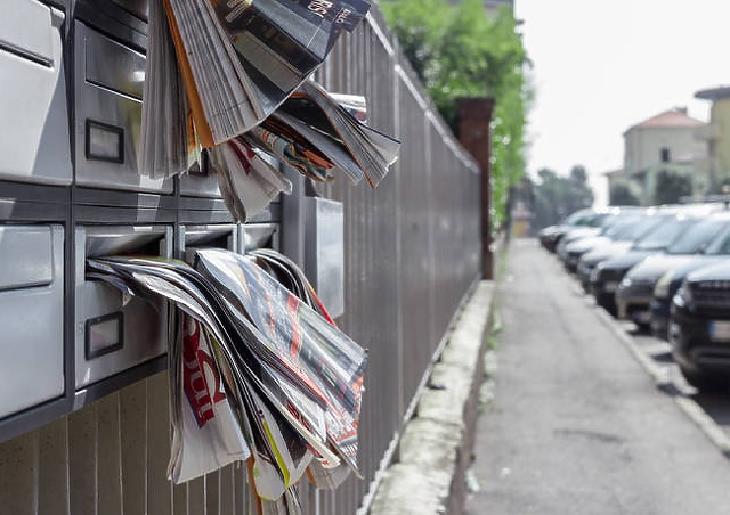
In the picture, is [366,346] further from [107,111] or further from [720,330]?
[720,330]

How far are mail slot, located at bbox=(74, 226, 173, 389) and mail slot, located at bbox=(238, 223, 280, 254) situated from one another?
464mm

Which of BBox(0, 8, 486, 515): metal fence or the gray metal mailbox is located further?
the gray metal mailbox

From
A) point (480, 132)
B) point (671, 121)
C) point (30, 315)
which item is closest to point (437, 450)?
point (30, 315)

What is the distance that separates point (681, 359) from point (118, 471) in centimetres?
924

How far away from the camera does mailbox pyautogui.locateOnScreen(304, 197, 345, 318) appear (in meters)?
2.75

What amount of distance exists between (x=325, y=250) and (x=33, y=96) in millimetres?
1634

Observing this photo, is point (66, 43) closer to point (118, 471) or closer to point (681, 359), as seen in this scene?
point (118, 471)

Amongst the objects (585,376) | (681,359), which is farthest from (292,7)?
(585,376)

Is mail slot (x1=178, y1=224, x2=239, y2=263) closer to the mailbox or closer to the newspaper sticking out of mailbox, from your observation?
the newspaper sticking out of mailbox

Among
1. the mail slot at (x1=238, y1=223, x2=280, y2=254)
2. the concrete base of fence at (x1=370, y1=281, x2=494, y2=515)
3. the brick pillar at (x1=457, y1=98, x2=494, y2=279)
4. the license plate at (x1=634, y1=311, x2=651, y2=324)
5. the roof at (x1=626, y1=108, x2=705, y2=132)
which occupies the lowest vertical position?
the license plate at (x1=634, y1=311, x2=651, y2=324)

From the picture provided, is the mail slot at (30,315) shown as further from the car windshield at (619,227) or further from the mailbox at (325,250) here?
the car windshield at (619,227)

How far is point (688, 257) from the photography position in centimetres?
1390

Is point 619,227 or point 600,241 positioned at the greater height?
point 619,227

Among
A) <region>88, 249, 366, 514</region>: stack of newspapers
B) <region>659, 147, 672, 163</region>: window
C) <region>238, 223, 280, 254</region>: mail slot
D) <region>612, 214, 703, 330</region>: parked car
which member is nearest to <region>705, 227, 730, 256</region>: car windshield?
<region>612, 214, 703, 330</region>: parked car
